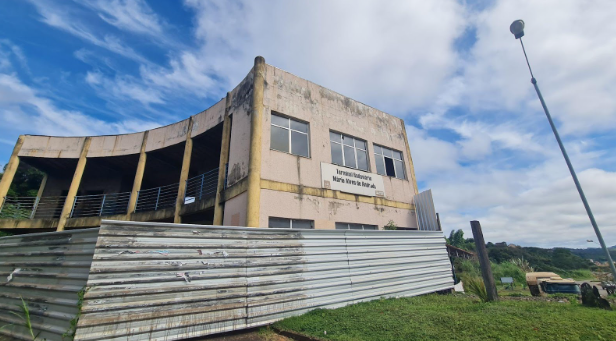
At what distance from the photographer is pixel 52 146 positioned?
14758 millimetres

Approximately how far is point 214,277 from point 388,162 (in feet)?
31.3

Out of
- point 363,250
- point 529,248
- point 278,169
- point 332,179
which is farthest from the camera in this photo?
point 529,248

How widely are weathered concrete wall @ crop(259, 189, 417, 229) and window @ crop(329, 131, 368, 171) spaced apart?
163 cm

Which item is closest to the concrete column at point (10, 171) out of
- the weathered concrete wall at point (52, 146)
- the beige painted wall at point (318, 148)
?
the weathered concrete wall at point (52, 146)

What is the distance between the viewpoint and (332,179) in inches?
388

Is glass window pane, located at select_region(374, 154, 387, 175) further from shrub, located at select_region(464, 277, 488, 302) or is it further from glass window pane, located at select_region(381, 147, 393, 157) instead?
shrub, located at select_region(464, 277, 488, 302)

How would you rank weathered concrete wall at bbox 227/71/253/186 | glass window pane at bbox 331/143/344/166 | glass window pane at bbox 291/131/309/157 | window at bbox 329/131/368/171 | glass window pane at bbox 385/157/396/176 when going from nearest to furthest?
1. weathered concrete wall at bbox 227/71/253/186
2. glass window pane at bbox 291/131/309/157
3. glass window pane at bbox 331/143/344/166
4. window at bbox 329/131/368/171
5. glass window pane at bbox 385/157/396/176

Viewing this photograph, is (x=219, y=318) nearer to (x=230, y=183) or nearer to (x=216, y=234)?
(x=216, y=234)

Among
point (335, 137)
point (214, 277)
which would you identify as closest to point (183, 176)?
point (335, 137)

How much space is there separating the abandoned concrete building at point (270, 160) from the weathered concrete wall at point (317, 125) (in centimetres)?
4

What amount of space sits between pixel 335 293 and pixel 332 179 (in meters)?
4.46

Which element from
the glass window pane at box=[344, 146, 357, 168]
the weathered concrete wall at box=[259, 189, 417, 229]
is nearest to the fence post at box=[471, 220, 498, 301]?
the weathered concrete wall at box=[259, 189, 417, 229]

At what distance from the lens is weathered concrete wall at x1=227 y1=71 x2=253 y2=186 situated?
890 cm

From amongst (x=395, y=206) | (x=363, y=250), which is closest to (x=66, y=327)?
(x=363, y=250)
